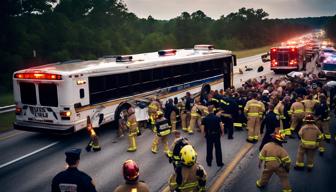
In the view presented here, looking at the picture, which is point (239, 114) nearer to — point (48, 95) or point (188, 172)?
point (48, 95)

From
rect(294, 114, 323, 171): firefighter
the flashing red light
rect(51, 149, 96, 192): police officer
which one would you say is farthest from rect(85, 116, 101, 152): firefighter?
rect(51, 149, 96, 192): police officer

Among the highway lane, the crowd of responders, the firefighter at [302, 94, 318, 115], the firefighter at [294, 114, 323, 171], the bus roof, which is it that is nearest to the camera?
the crowd of responders

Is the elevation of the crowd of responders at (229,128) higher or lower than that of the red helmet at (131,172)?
lower

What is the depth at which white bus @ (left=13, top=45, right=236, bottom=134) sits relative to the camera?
12617mm

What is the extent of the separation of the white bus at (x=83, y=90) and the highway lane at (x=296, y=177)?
591cm

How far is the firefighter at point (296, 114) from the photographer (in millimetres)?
12828

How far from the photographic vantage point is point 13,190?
31.2ft

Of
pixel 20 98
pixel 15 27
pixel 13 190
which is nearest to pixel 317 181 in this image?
pixel 13 190

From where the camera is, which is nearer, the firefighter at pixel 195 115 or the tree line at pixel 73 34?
the firefighter at pixel 195 115

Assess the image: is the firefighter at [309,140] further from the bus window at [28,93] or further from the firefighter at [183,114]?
the bus window at [28,93]

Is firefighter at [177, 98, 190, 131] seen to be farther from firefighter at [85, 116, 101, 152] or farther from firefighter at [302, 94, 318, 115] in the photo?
firefighter at [302, 94, 318, 115]

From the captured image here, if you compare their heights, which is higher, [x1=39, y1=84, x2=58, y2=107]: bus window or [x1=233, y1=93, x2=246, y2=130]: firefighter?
[x1=39, y1=84, x2=58, y2=107]: bus window

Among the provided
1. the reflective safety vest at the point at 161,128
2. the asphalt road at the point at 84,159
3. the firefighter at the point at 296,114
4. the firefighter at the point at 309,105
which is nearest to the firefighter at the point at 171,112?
the asphalt road at the point at 84,159

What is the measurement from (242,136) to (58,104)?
697 centimetres
